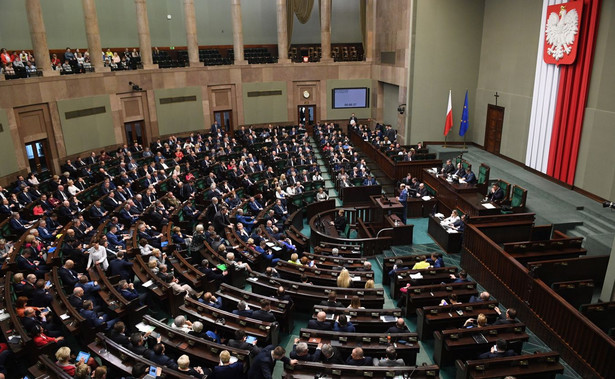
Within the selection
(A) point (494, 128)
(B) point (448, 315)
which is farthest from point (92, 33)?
(B) point (448, 315)

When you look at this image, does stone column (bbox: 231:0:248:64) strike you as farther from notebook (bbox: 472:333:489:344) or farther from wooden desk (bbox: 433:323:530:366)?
notebook (bbox: 472:333:489:344)

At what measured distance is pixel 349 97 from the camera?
81.1 ft

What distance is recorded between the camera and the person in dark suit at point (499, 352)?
6172 mm

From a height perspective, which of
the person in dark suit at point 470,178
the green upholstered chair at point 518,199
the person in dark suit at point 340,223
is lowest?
the person in dark suit at point 340,223

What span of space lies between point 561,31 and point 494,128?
5.05 m

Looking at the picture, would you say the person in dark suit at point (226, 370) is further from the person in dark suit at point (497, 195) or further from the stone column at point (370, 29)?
the stone column at point (370, 29)

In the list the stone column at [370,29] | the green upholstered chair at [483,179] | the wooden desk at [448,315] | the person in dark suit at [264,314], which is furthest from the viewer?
the stone column at [370,29]

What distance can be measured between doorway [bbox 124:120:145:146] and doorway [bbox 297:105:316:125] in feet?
28.6

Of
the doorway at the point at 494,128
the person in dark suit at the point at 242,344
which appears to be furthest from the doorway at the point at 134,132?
the person in dark suit at the point at 242,344

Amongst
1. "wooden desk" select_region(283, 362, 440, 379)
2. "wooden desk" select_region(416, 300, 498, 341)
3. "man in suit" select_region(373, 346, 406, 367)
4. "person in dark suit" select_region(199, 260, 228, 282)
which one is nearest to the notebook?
"wooden desk" select_region(416, 300, 498, 341)

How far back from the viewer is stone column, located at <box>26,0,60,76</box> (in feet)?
51.6

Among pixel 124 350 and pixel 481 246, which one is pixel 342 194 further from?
pixel 124 350

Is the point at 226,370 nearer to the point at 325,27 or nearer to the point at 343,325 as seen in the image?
the point at 343,325

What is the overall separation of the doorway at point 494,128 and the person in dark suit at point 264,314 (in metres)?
13.7
